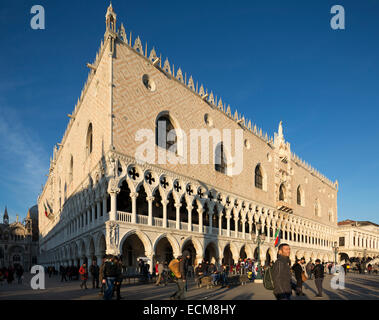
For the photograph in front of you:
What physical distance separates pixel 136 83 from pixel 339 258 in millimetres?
50238

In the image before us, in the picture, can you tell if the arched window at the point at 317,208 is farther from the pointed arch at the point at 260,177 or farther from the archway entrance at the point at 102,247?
the archway entrance at the point at 102,247

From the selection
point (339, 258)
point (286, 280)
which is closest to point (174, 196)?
point (286, 280)

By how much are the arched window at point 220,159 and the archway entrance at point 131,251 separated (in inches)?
339

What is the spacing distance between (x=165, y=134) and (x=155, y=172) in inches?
115

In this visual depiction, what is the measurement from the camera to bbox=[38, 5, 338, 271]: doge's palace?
20.2 metres

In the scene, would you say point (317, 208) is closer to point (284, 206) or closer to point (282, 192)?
point (282, 192)

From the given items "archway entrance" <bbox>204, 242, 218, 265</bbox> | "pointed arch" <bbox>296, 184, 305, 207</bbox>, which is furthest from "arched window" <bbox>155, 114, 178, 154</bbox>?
"pointed arch" <bbox>296, 184, 305, 207</bbox>

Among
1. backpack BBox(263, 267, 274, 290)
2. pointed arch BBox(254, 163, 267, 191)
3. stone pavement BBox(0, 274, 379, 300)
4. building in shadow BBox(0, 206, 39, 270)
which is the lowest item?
building in shadow BBox(0, 206, 39, 270)

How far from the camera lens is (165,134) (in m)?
23.1

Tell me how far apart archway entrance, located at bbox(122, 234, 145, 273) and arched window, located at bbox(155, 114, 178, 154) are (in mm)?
6213

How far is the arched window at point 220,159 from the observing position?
28.1 meters

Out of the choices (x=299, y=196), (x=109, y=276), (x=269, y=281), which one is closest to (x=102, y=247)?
(x=109, y=276)

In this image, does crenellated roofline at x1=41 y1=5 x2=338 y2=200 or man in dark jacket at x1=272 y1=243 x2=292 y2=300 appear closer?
man in dark jacket at x1=272 y1=243 x2=292 y2=300

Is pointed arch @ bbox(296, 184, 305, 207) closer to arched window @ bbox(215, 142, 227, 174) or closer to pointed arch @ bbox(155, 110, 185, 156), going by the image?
arched window @ bbox(215, 142, 227, 174)
